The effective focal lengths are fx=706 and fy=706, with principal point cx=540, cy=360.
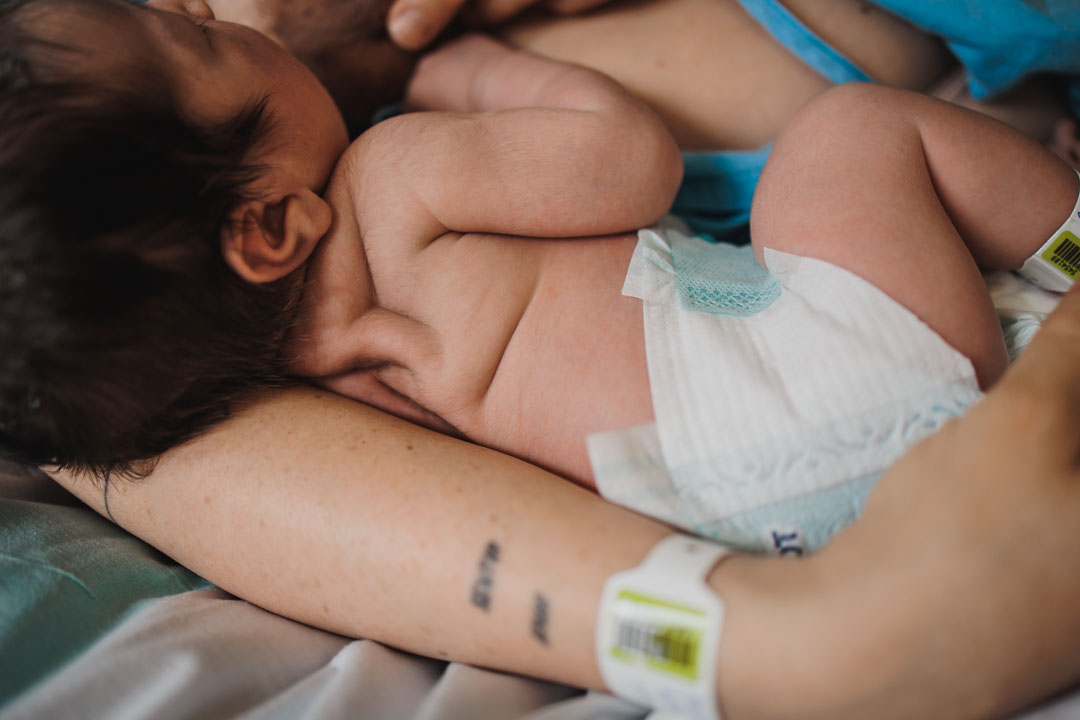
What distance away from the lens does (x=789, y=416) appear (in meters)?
0.73

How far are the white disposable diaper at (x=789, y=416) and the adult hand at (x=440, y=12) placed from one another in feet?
2.66

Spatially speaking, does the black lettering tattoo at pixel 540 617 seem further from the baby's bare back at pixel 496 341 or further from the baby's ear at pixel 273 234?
the baby's ear at pixel 273 234

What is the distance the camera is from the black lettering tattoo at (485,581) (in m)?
0.69

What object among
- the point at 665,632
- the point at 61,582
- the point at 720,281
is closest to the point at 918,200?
the point at 720,281

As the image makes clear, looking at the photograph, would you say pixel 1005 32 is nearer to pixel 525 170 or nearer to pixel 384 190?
pixel 525 170

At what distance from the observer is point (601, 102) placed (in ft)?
3.30

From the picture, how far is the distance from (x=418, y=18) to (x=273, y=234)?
0.64m

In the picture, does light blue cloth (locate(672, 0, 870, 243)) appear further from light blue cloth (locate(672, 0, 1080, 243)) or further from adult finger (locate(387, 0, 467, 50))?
adult finger (locate(387, 0, 467, 50))

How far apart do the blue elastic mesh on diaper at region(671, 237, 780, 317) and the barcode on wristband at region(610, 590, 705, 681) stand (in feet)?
1.23

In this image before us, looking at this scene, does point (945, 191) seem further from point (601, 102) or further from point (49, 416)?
point (49, 416)

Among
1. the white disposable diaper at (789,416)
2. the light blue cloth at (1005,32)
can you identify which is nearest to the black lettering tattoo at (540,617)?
the white disposable diaper at (789,416)

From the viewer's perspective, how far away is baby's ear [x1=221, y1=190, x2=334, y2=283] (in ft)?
2.73

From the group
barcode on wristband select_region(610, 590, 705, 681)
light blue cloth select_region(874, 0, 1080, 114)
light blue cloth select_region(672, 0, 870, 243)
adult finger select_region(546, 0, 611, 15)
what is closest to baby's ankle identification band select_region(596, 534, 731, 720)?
barcode on wristband select_region(610, 590, 705, 681)

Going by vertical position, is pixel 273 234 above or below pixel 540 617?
above
